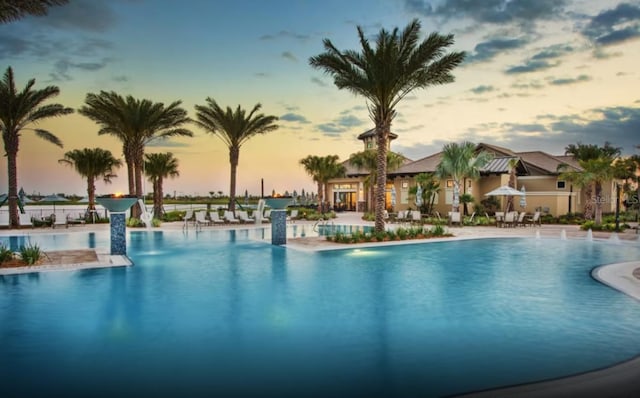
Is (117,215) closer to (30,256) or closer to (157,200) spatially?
(30,256)

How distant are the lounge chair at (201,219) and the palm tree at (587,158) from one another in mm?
22227

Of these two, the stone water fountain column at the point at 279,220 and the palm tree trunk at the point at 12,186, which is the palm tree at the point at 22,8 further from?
the palm tree trunk at the point at 12,186

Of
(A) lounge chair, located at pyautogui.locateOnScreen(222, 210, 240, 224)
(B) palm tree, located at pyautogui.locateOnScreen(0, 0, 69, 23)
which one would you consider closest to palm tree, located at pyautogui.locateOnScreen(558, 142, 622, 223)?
(A) lounge chair, located at pyautogui.locateOnScreen(222, 210, 240, 224)

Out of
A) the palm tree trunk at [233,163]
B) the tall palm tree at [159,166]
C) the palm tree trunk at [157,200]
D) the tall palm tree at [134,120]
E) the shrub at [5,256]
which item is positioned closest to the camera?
the shrub at [5,256]

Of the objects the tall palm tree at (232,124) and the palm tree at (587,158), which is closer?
the palm tree at (587,158)

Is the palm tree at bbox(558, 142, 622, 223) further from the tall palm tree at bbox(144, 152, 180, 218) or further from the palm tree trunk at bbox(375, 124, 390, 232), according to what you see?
the tall palm tree at bbox(144, 152, 180, 218)

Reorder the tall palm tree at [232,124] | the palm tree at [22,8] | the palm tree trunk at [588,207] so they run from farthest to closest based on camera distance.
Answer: the tall palm tree at [232,124]
the palm tree trunk at [588,207]
the palm tree at [22,8]

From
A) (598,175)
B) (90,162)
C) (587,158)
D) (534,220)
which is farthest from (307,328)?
(587,158)

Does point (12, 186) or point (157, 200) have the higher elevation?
point (12, 186)

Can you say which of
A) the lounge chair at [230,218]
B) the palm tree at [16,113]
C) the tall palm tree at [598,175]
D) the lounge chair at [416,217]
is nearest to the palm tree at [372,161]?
the lounge chair at [416,217]

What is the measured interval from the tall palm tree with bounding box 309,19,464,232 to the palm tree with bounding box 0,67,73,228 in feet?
52.6

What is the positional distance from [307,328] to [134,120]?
22.6m

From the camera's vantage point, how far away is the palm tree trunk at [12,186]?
74.5 ft

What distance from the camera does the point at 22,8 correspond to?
11.2 meters
